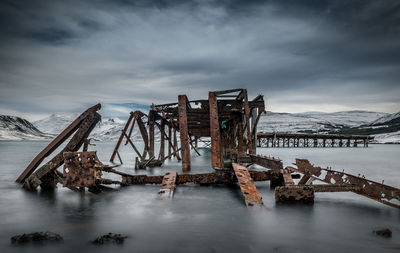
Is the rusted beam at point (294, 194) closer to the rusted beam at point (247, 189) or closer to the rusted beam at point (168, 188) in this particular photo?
the rusted beam at point (247, 189)

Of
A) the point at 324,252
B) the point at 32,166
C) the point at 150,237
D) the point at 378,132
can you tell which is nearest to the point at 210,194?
the point at 150,237

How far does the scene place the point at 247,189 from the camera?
21.3 ft

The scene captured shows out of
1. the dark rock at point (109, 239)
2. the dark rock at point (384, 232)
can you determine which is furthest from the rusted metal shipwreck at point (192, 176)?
the dark rock at point (109, 239)

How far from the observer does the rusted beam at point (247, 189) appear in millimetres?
6105

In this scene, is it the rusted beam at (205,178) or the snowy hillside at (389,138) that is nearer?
the rusted beam at (205,178)

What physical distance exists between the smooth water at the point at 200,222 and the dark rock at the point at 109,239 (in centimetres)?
12

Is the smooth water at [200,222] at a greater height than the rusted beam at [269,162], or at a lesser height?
lesser

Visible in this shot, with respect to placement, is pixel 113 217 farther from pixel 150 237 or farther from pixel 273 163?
pixel 273 163

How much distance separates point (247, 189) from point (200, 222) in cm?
175

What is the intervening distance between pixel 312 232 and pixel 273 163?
15.0 feet

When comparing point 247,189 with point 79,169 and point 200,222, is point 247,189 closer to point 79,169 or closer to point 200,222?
point 200,222

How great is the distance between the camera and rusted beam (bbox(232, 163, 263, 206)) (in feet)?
20.0

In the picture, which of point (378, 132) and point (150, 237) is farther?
point (378, 132)

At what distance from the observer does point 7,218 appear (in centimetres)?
594
